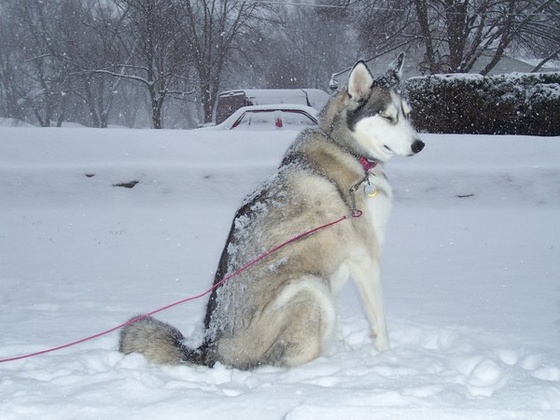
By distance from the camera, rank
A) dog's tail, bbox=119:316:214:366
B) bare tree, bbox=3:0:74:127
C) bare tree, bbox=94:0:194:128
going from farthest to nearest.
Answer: bare tree, bbox=3:0:74:127
bare tree, bbox=94:0:194:128
dog's tail, bbox=119:316:214:366

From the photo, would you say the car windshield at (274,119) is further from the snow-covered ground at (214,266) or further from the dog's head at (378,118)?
the dog's head at (378,118)

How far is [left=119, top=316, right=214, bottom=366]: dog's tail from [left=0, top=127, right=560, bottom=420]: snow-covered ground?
0.09 m

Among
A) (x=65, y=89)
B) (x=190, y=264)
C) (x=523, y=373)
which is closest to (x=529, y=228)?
(x=190, y=264)

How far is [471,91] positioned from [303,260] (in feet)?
28.7

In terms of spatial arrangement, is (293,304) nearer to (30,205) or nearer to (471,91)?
(30,205)

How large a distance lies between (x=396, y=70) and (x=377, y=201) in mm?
926

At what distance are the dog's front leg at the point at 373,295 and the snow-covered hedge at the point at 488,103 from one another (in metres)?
7.90

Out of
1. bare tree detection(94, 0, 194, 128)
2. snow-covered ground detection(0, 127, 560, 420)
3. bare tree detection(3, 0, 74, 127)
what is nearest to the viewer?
snow-covered ground detection(0, 127, 560, 420)

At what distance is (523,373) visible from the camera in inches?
118

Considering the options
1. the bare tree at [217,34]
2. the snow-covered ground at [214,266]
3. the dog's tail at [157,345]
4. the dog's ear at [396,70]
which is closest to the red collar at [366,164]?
the dog's ear at [396,70]

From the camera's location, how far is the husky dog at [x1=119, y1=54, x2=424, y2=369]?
3.01 meters

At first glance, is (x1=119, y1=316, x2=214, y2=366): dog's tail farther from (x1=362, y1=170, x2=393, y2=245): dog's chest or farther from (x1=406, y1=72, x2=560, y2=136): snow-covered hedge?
(x1=406, y1=72, x2=560, y2=136): snow-covered hedge

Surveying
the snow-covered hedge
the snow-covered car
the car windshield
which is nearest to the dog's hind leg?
the snow-covered hedge

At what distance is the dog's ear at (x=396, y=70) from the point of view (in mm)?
3535
